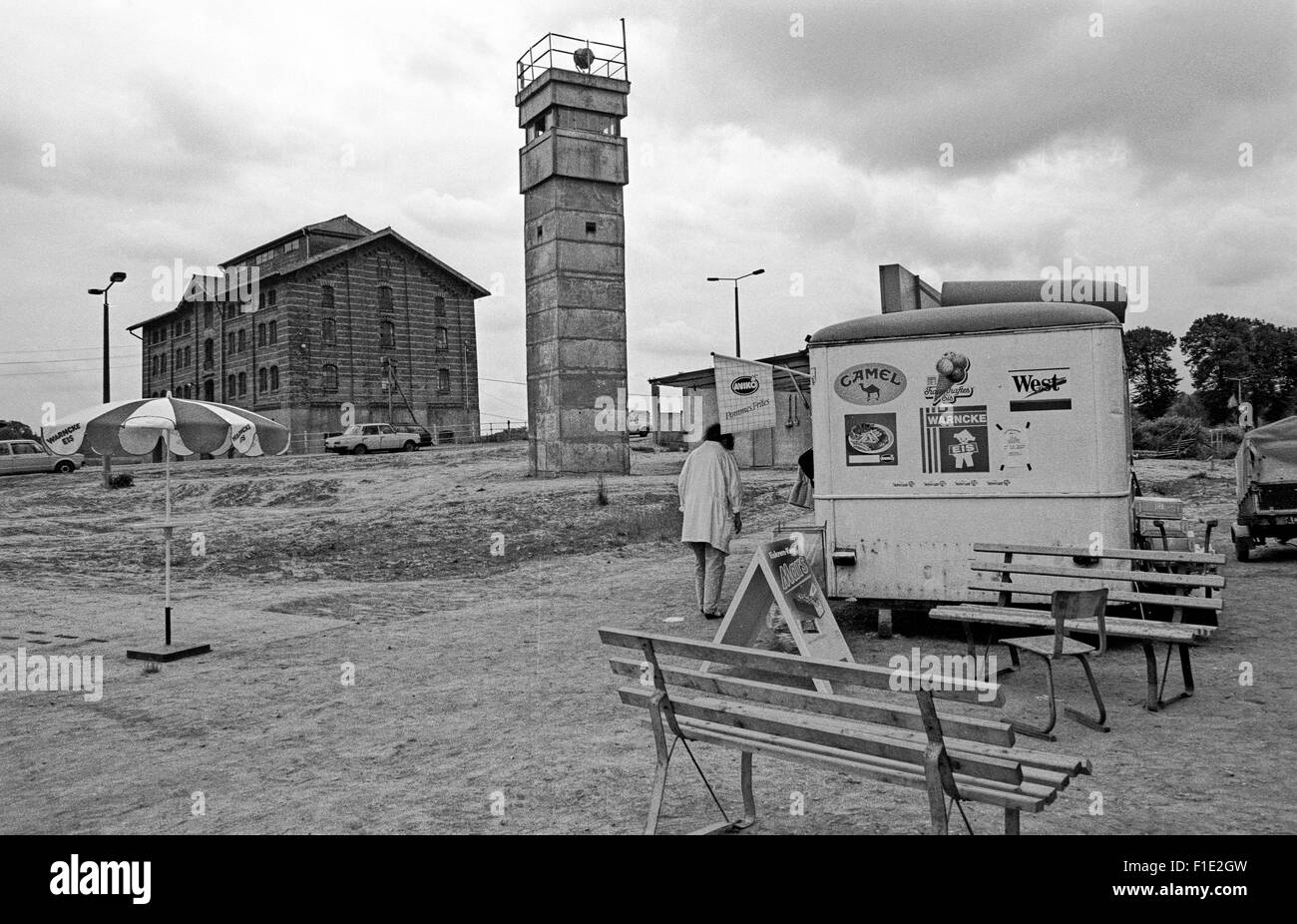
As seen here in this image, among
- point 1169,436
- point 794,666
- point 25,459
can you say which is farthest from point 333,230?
point 794,666

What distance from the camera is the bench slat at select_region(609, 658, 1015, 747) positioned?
3.42 meters

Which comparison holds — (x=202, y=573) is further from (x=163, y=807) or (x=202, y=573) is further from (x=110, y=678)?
(x=163, y=807)

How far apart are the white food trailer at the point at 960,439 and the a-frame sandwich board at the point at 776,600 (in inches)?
71.7

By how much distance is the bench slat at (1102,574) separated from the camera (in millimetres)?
A: 6664

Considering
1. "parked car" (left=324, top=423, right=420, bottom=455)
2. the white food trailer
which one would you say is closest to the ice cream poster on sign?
the white food trailer

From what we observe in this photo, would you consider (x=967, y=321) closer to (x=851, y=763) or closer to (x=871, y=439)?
(x=871, y=439)

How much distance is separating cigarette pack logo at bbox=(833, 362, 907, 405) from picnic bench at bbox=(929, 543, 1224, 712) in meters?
1.47

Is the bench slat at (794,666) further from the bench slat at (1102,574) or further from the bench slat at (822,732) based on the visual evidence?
the bench slat at (1102,574)

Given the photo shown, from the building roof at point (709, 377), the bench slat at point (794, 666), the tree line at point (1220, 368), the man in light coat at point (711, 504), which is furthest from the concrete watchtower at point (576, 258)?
the tree line at point (1220, 368)

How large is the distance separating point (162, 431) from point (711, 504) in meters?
5.06

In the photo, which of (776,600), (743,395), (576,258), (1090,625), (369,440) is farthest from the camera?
(369,440)

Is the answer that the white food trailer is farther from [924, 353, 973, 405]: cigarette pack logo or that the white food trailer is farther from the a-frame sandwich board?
the a-frame sandwich board

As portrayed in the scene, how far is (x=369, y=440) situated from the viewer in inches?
1964
